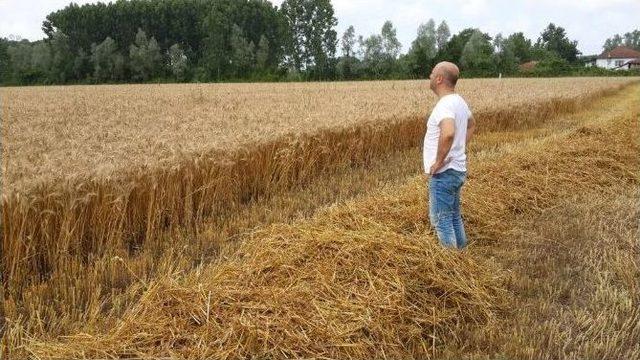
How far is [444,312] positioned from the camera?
3.88 metres

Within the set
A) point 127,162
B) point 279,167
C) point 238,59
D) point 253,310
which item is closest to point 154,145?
point 127,162

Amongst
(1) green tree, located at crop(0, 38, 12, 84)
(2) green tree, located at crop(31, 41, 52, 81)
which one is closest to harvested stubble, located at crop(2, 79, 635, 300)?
(1) green tree, located at crop(0, 38, 12, 84)

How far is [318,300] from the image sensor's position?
379 cm

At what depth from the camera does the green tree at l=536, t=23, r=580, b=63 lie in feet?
286

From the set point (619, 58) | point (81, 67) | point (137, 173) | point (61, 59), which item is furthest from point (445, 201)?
point (619, 58)

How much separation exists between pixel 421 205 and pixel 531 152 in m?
4.56

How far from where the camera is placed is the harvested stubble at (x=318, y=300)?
11.0ft

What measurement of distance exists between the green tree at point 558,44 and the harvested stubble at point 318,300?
290 ft

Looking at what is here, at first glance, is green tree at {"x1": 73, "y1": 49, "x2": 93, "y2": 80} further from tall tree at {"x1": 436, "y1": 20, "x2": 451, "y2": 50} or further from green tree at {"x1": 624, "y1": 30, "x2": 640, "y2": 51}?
green tree at {"x1": 624, "y1": 30, "x2": 640, "y2": 51}

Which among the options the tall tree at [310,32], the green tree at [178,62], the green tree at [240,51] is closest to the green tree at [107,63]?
the green tree at [178,62]

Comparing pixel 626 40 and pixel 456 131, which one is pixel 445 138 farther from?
pixel 626 40

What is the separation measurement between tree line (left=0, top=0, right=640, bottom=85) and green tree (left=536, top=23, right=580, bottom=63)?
24.5 m

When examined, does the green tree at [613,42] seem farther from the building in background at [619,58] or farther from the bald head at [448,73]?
the bald head at [448,73]

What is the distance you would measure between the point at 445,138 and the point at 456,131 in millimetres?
268
